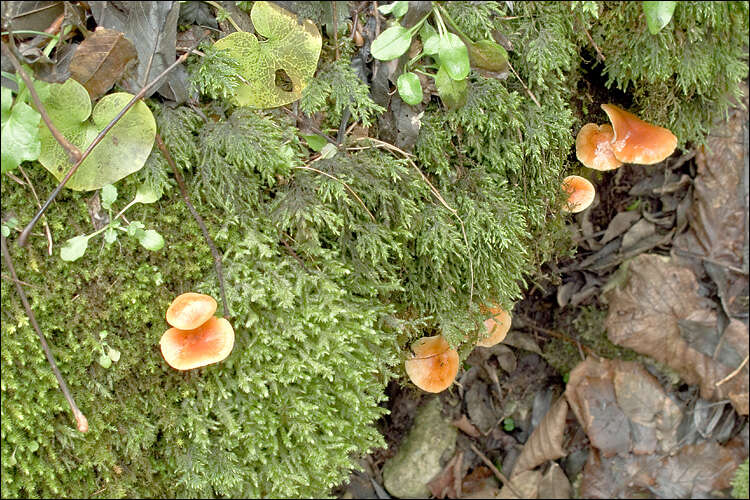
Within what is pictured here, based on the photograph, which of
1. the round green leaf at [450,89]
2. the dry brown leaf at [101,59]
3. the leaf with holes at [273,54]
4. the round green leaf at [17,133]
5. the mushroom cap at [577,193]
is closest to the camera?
the round green leaf at [17,133]

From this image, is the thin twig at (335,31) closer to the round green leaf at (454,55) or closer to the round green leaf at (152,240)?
the round green leaf at (454,55)

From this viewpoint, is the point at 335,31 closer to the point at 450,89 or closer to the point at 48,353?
the point at 450,89

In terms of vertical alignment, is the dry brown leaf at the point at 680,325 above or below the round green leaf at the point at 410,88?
below

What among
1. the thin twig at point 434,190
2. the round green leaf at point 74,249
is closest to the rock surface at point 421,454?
the thin twig at point 434,190

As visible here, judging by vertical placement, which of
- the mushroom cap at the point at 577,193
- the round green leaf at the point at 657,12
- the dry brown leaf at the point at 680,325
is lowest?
the dry brown leaf at the point at 680,325

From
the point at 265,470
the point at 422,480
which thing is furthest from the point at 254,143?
the point at 422,480

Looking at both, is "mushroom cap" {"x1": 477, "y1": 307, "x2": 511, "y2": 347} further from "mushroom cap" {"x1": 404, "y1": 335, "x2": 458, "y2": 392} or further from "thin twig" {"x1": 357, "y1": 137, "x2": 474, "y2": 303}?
"thin twig" {"x1": 357, "y1": 137, "x2": 474, "y2": 303}

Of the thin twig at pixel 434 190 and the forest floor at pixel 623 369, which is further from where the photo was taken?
the forest floor at pixel 623 369

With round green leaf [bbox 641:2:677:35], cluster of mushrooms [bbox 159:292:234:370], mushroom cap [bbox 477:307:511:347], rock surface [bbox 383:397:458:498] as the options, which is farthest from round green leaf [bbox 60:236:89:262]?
rock surface [bbox 383:397:458:498]

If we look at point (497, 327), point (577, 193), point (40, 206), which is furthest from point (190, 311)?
point (577, 193)
